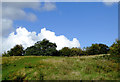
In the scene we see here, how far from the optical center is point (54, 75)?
2125 centimetres

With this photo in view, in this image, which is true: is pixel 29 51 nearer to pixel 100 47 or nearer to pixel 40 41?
pixel 40 41

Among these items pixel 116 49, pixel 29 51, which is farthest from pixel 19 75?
pixel 29 51

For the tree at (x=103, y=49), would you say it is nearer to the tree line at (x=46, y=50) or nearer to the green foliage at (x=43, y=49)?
the tree line at (x=46, y=50)

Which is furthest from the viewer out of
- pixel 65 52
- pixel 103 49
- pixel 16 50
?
pixel 103 49

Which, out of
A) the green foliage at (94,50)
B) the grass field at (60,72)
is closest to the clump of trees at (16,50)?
the green foliage at (94,50)

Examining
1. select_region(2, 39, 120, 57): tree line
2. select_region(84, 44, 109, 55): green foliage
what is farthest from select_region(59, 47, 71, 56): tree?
select_region(84, 44, 109, 55): green foliage

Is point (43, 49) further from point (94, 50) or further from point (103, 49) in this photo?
point (103, 49)

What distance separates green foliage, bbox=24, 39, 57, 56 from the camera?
9207 cm

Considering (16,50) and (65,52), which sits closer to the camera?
(16,50)

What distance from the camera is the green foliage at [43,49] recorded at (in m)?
92.1

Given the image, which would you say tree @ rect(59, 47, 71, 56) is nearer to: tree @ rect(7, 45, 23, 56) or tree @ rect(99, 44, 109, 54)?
tree @ rect(99, 44, 109, 54)

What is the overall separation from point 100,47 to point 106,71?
8192 centimetres

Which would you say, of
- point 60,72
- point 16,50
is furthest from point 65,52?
point 60,72

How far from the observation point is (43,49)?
94.0 m
